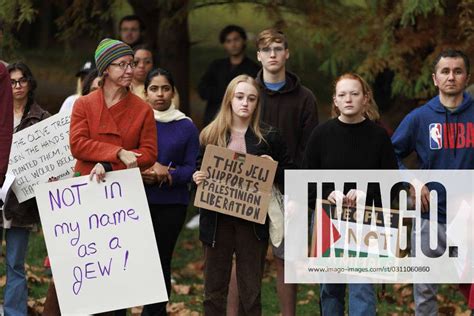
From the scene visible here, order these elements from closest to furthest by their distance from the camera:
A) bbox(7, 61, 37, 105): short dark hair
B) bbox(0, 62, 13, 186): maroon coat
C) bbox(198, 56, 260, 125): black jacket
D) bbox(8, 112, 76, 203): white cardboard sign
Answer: bbox(0, 62, 13, 186): maroon coat
bbox(8, 112, 76, 203): white cardboard sign
bbox(7, 61, 37, 105): short dark hair
bbox(198, 56, 260, 125): black jacket

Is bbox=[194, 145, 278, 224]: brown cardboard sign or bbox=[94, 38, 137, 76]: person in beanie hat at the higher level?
bbox=[94, 38, 137, 76]: person in beanie hat

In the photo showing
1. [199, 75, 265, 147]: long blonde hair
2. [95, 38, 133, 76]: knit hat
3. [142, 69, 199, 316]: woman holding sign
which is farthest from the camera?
[142, 69, 199, 316]: woman holding sign

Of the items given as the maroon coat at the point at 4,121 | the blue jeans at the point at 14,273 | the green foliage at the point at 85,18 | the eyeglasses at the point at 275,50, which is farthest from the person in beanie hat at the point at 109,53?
the green foliage at the point at 85,18

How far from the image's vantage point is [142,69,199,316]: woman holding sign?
9.57 m

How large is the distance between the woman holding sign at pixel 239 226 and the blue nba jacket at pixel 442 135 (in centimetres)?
95

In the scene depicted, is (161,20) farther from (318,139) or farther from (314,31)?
(318,139)

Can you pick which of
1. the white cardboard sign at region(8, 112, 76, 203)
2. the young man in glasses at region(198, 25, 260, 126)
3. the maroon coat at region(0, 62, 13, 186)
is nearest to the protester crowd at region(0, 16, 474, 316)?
the maroon coat at region(0, 62, 13, 186)

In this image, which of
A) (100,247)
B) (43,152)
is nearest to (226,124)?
(100,247)

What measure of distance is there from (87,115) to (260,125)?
4.14 feet

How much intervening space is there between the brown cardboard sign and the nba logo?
3.78ft

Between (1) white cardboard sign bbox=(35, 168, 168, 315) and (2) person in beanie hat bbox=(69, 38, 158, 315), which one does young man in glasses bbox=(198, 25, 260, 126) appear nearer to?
(2) person in beanie hat bbox=(69, 38, 158, 315)

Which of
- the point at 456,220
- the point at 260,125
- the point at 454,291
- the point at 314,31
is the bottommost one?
the point at 454,291

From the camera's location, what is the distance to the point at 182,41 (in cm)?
1483

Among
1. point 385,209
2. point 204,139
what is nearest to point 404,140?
point 385,209
